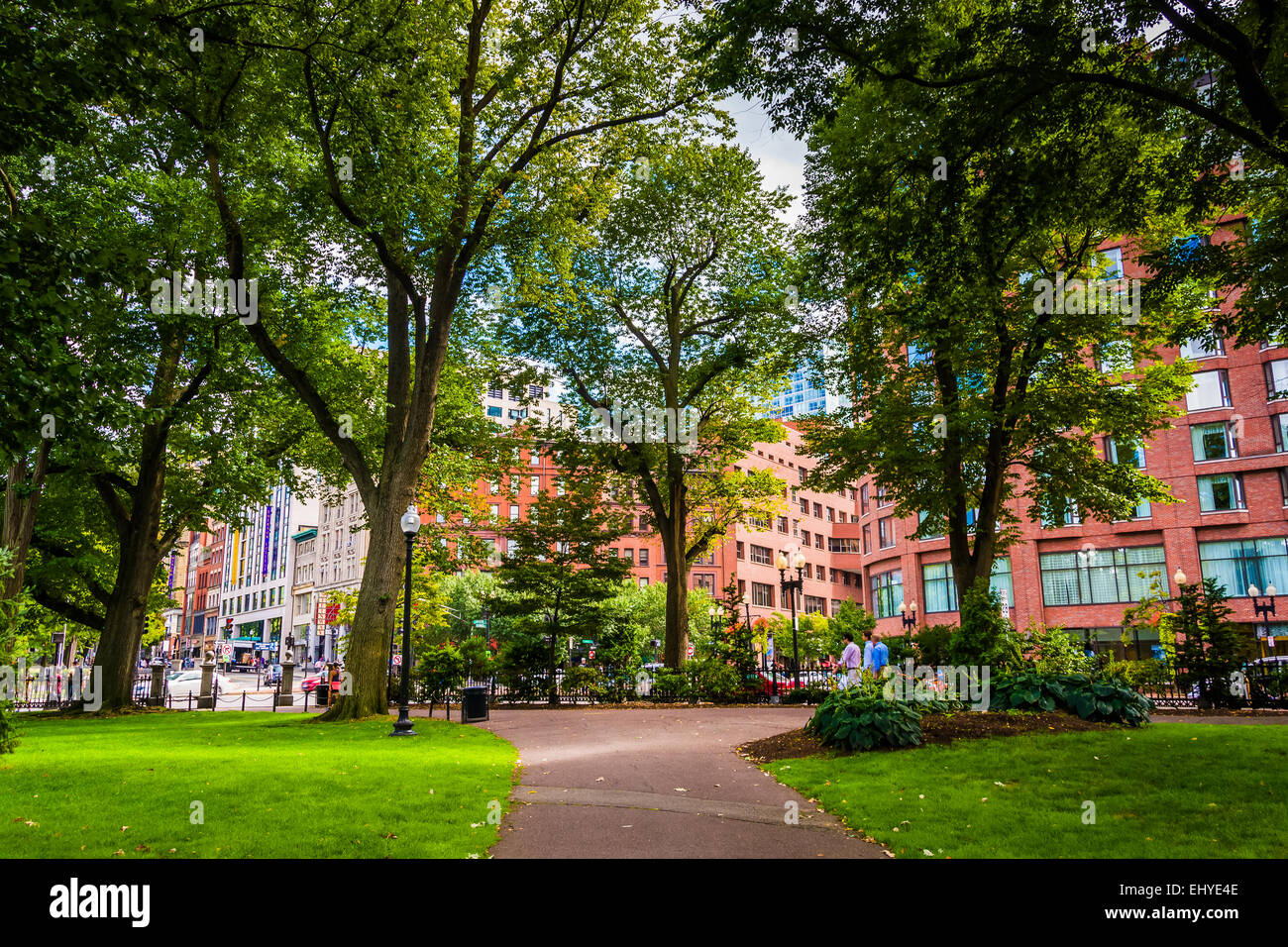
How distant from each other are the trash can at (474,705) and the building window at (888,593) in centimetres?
4641

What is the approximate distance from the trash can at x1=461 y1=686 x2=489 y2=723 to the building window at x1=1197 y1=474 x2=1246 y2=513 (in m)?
44.7

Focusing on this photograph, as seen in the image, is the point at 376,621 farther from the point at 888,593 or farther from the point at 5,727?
the point at 888,593

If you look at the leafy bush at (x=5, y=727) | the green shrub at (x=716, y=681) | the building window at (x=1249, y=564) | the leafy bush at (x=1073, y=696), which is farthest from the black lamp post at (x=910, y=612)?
the leafy bush at (x=5, y=727)

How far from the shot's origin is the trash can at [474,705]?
65.9 feet

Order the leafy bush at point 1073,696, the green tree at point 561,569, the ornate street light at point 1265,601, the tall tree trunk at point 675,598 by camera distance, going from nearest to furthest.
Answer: the leafy bush at point 1073,696
the green tree at point 561,569
the ornate street light at point 1265,601
the tall tree trunk at point 675,598

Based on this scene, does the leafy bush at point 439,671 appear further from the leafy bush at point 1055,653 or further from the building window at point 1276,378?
the building window at point 1276,378

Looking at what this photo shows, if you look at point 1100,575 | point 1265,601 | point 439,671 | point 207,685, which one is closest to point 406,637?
point 439,671

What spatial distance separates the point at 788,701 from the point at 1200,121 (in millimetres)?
18805

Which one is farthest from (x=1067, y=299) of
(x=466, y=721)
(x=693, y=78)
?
(x=466, y=721)

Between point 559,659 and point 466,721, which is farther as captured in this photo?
point 559,659

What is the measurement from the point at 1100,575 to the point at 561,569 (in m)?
37.7

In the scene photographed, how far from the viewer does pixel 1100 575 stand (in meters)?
49.3

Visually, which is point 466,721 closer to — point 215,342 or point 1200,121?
point 215,342

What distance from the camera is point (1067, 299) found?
19.0 metres
